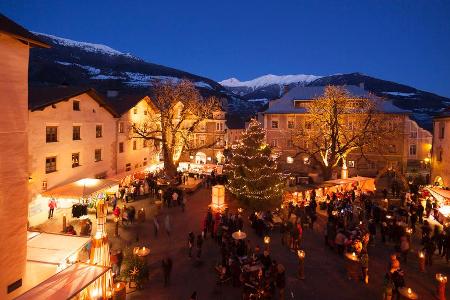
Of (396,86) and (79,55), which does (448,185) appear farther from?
(79,55)

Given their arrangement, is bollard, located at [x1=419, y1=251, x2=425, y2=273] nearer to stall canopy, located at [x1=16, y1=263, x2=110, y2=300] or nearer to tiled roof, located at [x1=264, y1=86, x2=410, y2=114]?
stall canopy, located at [x1=16, y1=263, x2=110, y2=300]

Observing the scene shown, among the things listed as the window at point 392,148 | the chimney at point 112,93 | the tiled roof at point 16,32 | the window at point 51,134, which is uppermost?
the chimney at point 112,93

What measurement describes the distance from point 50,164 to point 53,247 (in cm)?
1159

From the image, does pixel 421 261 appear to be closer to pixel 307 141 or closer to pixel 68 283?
pixel 68 283

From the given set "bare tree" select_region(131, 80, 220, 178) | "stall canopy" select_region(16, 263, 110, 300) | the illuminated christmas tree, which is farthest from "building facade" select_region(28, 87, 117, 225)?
"stall canopy" select_region(16, 263, 110, 300)

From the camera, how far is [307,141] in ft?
130

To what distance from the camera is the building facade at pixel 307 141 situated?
41.2m

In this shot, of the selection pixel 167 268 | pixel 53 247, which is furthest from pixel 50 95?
pixel 167 268

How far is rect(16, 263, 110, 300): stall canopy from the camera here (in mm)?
8695

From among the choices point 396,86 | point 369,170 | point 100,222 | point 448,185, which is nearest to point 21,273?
point 100,222

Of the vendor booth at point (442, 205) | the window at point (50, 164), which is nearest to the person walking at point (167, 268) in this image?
the window at point (50, 164)

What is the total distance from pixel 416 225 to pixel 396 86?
192 metres

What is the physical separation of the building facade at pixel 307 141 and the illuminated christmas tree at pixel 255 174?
14.4 meters

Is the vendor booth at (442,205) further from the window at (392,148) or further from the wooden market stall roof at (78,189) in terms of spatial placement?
the window at (392,148)
